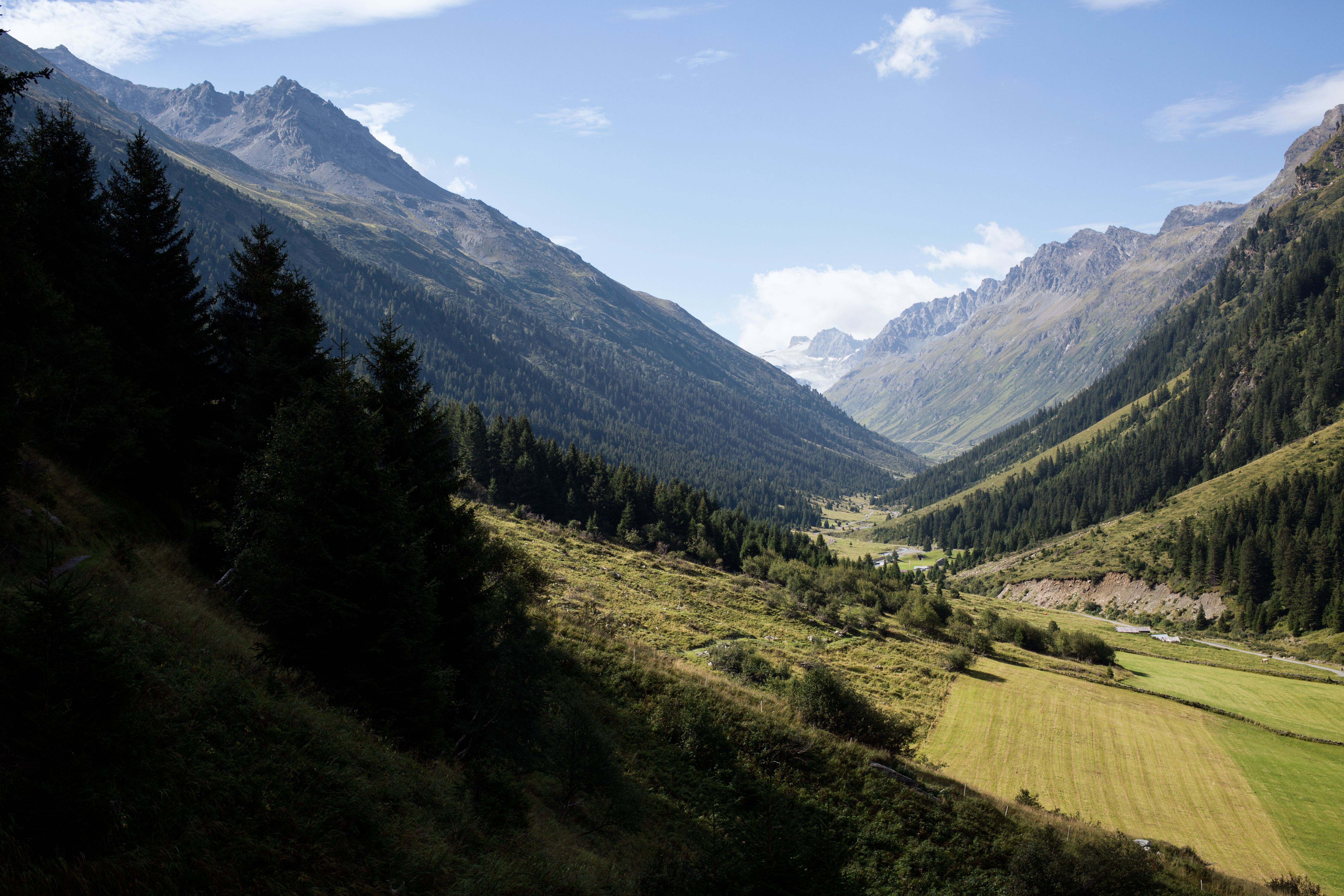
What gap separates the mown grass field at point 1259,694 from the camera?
A: 54469 mm

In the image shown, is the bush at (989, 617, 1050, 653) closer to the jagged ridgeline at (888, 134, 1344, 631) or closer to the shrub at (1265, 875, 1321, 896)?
the shrub at (1265, 875, 1321, 896)

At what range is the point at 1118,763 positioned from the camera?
41.8 metres

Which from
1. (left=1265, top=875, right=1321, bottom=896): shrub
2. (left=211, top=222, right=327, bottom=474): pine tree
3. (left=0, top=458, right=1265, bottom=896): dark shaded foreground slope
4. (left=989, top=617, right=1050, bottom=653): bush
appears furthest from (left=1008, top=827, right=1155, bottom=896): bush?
(left=989, top=617, right=1050, bottom=653): bush

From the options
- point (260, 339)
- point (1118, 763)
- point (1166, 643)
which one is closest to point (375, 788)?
point (260, 339)

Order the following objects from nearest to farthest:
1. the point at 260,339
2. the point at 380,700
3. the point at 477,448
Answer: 1. the point at 380,700
2. the point at 260,339
3. the point at 477,448

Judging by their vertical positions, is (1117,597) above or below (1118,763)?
above

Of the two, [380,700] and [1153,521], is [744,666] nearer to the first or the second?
[380,700]

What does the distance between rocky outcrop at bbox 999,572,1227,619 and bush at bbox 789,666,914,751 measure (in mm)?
116572

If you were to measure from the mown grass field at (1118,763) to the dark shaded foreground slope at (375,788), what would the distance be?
8.68 m

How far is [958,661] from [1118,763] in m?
17.5

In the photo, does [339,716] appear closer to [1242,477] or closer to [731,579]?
[731,579]

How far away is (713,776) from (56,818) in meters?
22.1

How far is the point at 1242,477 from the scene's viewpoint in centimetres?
13862

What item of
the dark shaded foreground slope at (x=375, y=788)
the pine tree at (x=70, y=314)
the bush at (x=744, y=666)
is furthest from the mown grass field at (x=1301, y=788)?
the pine tree at (x=70, y=314)
